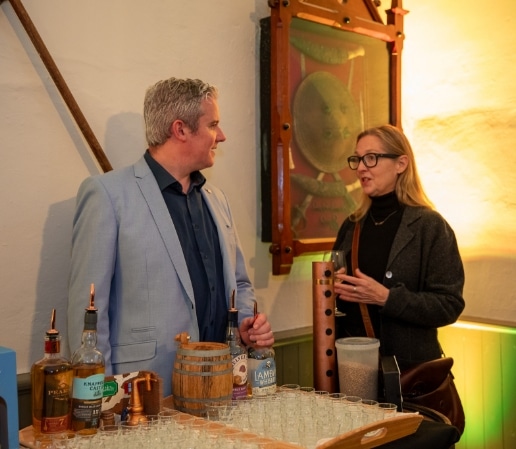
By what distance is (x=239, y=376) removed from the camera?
188 cm

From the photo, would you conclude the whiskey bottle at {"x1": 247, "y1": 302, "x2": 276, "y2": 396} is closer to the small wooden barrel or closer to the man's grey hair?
the small wooden barrel

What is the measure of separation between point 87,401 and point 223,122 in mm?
1808

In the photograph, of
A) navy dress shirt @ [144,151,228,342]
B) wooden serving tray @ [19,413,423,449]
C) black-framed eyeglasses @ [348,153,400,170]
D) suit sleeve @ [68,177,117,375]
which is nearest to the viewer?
wooden serving tray @ [19,413,423,449]

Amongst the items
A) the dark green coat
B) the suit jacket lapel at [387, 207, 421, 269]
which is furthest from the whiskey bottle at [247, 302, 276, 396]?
the suit jacket lapel at [387, 207, 421, 269]

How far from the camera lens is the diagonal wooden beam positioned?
2.34m

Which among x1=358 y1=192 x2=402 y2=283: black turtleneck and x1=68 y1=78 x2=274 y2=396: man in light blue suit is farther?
x1=358 y1=192 x2=402 y2=283: black turtleneck

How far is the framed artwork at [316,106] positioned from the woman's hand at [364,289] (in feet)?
2.00

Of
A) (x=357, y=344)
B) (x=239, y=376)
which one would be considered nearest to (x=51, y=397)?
(x=239, y=376)

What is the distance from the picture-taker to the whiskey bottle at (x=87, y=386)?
1580mm

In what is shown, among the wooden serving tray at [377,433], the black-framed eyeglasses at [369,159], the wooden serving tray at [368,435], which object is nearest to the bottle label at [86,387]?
the wooden serving tray at [368,435]

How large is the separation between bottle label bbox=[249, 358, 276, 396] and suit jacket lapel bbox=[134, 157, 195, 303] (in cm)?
41

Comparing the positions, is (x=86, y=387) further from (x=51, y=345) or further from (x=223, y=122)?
(x=223, y=122)

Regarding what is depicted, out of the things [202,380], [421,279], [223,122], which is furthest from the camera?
[223,122]

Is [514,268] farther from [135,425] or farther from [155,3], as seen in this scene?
[135,425]
